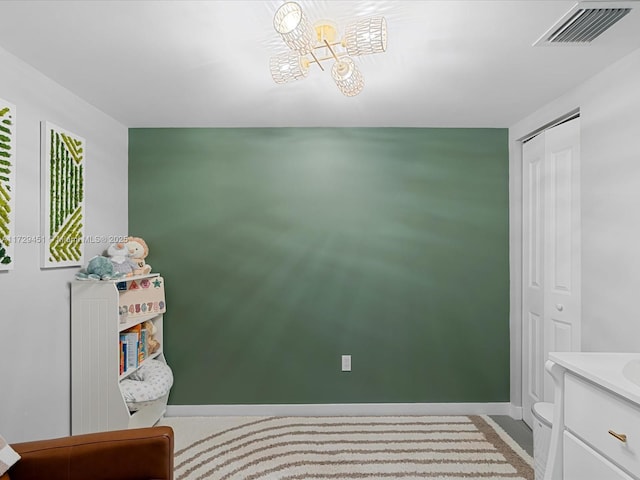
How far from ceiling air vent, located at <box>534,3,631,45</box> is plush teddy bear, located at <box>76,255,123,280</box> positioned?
109 inches

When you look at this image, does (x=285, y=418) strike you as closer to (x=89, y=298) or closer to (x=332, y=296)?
(x=332, y=296)

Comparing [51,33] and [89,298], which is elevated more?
[51,33]

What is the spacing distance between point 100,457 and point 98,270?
1.40 m

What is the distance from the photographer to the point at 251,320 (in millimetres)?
3654

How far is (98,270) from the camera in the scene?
2.88 meters

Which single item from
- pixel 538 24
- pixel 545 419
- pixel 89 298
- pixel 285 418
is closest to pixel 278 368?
pixel 285 418

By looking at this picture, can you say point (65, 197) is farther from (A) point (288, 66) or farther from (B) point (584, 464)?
(B) point (584, 464)

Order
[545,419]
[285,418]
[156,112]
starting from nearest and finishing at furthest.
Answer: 1. [545,419]
2. [156,112]
3. [285,418]

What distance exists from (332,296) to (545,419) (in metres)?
1.80

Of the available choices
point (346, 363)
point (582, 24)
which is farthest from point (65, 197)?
point (582, 24)

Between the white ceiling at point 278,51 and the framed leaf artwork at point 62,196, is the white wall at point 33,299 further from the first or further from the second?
the white ceiling at point 278,51

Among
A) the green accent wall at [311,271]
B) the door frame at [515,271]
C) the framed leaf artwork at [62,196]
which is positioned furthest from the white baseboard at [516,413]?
the framed leaf artwork at [62,196]

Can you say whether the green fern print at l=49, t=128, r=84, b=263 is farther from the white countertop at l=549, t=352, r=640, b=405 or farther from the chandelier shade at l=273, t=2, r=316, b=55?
the white countertop at l=549, t=352, r=640, b=405

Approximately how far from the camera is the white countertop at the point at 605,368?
1437 millimetres
